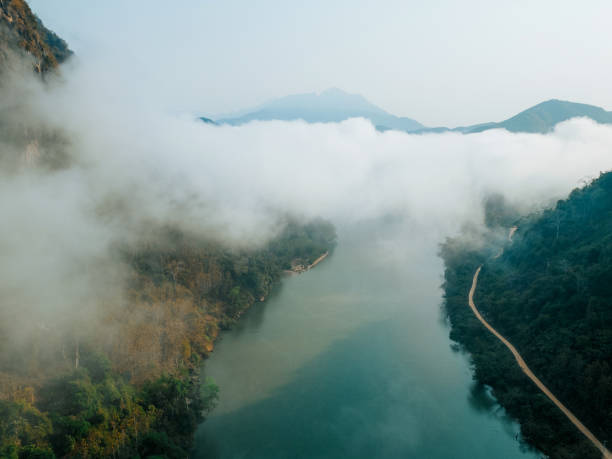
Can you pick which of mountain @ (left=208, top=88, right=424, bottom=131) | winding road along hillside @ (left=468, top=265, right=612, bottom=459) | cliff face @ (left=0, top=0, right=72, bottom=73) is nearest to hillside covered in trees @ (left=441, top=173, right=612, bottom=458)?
winding road along hillside @ (left=468, top=265, right=612, bottom=459)

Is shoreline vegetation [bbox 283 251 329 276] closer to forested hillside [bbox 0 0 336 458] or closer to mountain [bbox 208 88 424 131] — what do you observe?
forested hillside [bbox 0 0 336 458]

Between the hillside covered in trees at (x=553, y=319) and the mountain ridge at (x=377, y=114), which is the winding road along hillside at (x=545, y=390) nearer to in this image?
the hillside covered in trees at (x=553, y=319)

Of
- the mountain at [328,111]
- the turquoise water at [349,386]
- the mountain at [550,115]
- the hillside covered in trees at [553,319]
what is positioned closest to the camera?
the hillside covered in trees at [553,319]

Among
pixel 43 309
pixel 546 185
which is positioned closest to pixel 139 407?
pixel 43 309

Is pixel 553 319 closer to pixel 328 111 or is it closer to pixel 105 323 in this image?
pixel 105 323

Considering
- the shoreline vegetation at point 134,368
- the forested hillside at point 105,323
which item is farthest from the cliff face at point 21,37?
the shoreline vegetation at point 134,368

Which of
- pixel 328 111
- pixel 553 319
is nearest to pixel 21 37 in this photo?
pixel 553 319
